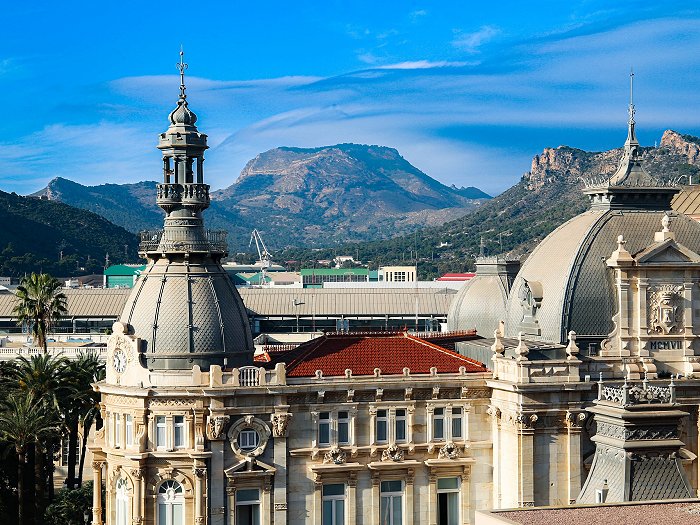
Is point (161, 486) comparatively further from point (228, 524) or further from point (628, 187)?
point (628, 187)

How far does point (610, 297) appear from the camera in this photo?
7319 centimetres

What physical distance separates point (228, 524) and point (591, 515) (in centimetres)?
2862

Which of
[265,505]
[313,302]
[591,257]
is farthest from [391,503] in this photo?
[313,302]

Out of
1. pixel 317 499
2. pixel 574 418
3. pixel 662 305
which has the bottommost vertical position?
pixel 317 499

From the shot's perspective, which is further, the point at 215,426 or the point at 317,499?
the point at 317,499

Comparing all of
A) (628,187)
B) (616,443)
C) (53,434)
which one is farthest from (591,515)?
(53,434)

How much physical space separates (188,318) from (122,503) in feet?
35.2

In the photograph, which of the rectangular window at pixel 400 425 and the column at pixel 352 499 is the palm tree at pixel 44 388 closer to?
the column at pixel 352 499

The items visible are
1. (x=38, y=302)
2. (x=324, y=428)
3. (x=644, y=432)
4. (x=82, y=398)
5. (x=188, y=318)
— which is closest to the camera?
(x=644, y=432)

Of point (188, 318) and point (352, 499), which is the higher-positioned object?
point (188, 318)

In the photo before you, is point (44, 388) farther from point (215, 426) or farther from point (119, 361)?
point (215, 426)

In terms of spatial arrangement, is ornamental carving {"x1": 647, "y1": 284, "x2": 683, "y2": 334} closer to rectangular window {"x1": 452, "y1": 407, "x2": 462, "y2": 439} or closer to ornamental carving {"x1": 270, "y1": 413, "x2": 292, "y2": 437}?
rectangular window {"x1": 452, "y1": 407, "x2": 462, "y2": 439}

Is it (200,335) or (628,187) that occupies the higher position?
(628,187)

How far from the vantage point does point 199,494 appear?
223 ft
